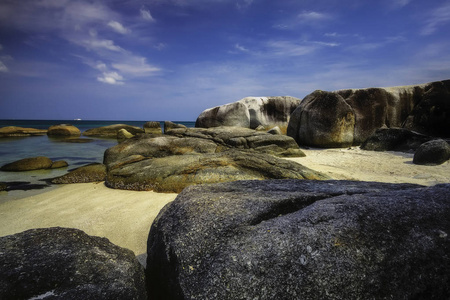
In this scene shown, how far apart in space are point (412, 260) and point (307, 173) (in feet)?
10.6

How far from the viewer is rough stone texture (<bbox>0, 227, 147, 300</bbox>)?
3.95 feet

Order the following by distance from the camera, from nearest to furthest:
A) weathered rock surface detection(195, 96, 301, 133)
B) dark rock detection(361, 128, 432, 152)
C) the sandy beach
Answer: the sandy beach → dark rock detection(361, 128, 432, 152) → weathered rock surface detection(195, 96, 301, 133)

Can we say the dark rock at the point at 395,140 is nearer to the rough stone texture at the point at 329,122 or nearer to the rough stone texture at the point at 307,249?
the rough stone texture at the point at 329,122

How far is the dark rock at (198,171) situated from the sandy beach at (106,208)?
248mm

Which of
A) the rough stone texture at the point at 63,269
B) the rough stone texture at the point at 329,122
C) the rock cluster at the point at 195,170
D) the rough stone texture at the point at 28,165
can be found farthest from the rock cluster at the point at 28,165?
the rough stone texture at the point at 329,122

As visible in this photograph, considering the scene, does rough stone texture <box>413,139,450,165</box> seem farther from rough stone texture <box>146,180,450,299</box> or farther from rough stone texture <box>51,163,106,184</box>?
rough stone texture <box>51,163,106,184</box>

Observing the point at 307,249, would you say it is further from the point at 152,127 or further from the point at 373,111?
the point at 152,127

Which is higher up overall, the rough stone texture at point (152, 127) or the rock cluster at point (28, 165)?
the rough stone texture at point (152, 127)

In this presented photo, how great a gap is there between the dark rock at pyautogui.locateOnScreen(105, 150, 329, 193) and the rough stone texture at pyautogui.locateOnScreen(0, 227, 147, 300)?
8.32ft

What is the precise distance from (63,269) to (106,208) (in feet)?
7.87

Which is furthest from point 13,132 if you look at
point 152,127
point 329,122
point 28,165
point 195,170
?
point 329,122

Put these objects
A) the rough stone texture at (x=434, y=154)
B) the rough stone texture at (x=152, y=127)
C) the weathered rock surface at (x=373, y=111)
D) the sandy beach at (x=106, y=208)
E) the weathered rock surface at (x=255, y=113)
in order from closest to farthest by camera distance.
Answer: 1. the sandy beach at (x=106, y=208)
2. the rough stone texture at (x=434, y=154)
3. the weathered rock surface at (x=373, y=111)
4. the weathered rock surface at (x=255, y=113)
5. the rough stone texture at (x=152, y=127)

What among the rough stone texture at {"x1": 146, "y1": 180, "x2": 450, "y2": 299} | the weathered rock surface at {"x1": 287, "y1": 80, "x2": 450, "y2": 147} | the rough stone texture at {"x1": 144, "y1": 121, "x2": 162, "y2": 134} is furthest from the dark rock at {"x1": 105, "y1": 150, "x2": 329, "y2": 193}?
the rough stone texture at {"x1": 144, "y1": 121, "x2": 162, "y2": 134}

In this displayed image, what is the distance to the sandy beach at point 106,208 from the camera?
2.88m
